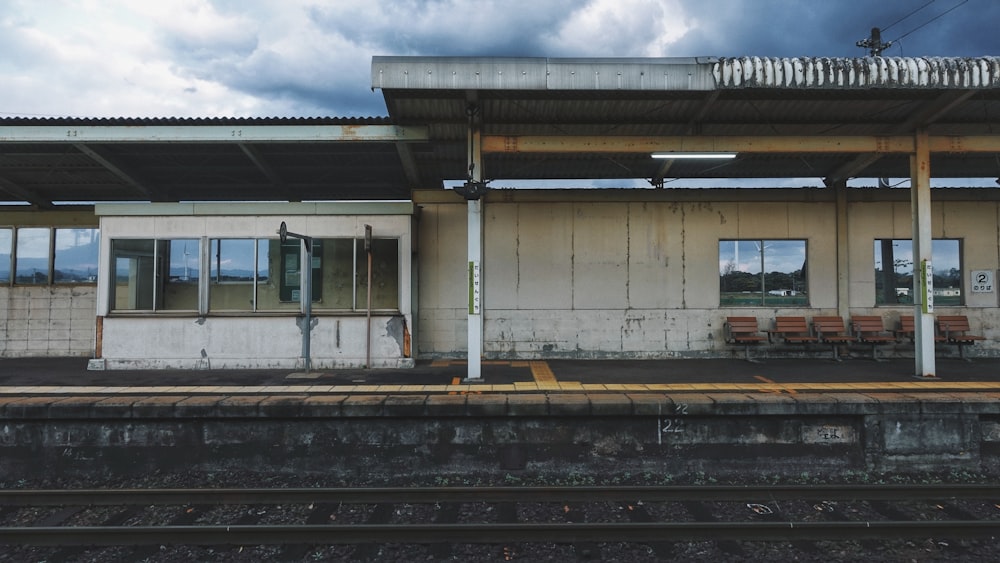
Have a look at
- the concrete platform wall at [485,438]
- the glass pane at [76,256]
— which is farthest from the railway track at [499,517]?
the glass pane at [76,256]

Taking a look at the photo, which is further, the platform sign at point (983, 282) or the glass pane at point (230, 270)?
the platform sign at point (983, 282)

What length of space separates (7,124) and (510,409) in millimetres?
10249

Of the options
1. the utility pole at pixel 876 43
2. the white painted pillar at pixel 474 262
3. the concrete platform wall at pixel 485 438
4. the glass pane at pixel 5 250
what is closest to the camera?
the concrete platform wall at pixel 485 438

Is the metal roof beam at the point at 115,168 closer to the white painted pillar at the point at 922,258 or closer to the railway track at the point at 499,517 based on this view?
the railway track at the point at 499,517

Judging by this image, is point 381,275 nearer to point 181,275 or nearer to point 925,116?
point 181,275

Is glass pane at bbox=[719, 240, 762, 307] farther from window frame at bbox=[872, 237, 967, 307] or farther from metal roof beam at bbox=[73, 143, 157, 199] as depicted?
metal roof beam at bbox=[73, 143, 157, 199]

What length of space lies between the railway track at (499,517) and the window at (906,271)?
6885mm

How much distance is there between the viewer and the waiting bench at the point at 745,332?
1030 cm

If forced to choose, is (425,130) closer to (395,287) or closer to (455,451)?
(395,287)

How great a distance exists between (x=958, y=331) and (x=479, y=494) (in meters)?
11.2

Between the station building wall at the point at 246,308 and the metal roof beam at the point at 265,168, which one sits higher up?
the metal roof beam at the point at 265,168

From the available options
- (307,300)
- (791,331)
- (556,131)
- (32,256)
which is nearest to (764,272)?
(791,331)

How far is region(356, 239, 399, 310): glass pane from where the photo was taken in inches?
403

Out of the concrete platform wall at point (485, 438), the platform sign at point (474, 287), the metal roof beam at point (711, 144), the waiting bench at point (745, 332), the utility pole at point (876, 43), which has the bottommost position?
the concrete platform wall at point (485, 438)
